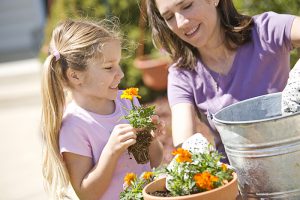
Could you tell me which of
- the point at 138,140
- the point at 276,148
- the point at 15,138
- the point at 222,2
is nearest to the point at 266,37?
the point at 222,2

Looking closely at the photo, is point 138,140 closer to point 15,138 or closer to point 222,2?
point 222,2

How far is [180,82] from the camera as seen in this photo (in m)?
2.52

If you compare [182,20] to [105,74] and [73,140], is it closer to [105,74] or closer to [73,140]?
[105,74]

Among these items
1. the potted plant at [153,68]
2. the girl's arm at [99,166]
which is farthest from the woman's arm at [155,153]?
the potted plant at [153,68]

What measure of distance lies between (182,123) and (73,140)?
408mm

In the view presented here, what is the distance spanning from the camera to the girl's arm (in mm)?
2066

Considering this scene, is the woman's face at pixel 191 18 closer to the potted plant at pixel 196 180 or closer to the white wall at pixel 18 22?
the potted plant at pixel 196 180

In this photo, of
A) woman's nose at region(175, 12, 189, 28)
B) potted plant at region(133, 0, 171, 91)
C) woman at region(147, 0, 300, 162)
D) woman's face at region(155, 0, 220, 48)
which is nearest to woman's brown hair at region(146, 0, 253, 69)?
woman at region(147, 0, 300, 162)

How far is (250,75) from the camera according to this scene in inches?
94.2

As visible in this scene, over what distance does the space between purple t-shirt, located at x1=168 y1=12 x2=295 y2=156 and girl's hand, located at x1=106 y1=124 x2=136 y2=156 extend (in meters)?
0.44

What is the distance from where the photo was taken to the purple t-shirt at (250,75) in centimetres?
237

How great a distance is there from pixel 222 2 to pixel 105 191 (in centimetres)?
87

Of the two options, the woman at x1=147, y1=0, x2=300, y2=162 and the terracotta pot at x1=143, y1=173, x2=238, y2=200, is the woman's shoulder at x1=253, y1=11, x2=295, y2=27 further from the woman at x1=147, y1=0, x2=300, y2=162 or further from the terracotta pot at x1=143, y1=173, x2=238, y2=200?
the terracotta pot at x1=143, y1=173, x2=238, y2=200

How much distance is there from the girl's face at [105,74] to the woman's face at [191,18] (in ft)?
0.73
